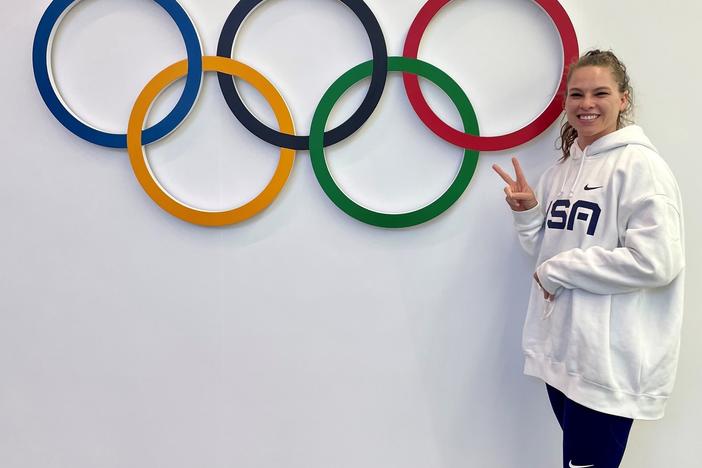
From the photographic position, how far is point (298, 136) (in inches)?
50.8

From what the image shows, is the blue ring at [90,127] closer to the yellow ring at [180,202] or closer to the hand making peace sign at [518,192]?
the yellow ring at [180,202]

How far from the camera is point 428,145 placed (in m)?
1.29

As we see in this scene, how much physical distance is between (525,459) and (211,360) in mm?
838

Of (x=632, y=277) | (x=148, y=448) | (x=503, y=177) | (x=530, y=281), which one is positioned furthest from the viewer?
(x=148, y=448)

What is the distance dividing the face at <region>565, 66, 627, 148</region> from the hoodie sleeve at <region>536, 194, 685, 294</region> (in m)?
0.19

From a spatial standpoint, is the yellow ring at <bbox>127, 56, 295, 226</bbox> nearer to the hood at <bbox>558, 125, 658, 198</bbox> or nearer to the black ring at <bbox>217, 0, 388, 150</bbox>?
the black ring at <bbox>217, 0, 388, 150</bbox>

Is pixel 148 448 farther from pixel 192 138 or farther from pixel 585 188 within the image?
pixel 585 188

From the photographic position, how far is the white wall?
1260mm

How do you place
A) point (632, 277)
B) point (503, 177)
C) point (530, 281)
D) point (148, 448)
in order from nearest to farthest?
point (632, 277) < point (503, 177) < point (530, 281) < point (148, 448)

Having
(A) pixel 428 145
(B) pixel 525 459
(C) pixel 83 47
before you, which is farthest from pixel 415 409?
(C) pixel 83 47

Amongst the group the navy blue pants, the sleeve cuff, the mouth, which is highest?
the mouth

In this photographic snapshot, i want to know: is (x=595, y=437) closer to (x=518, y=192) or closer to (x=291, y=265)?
(x=518, y=192)

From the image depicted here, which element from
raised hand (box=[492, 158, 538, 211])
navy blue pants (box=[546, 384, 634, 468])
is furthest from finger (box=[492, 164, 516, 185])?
navy blue pants (box=[546, 384, 634, 468])

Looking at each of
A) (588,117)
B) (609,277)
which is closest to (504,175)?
(588,117)
